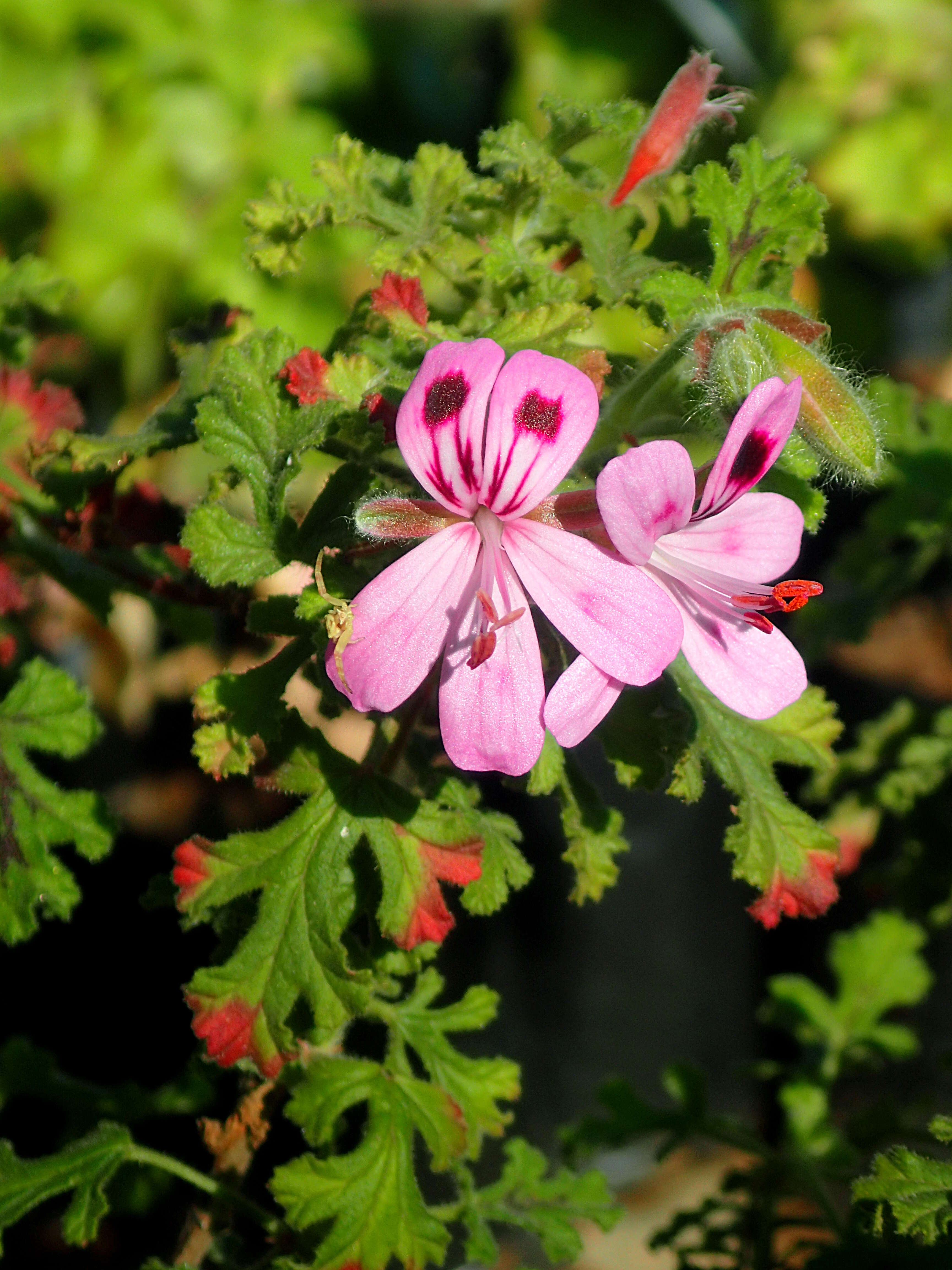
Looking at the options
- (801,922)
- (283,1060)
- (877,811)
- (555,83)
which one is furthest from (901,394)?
(555,83)

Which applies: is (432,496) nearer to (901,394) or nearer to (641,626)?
(641,626)

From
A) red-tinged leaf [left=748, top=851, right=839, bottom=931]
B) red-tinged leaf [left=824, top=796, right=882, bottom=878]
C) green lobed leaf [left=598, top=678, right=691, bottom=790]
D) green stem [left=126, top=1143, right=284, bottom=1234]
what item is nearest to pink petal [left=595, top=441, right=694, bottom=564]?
green lobed leaf [left=598, top=678, right=691, bottom=790]

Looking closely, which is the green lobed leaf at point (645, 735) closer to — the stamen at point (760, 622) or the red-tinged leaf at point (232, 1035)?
the stamen at point (760, 622)

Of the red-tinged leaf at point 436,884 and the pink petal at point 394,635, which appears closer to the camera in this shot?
the pink petal at point 394,635

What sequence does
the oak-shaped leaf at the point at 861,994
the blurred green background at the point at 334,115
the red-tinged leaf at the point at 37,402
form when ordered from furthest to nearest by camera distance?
the blurred green background at the point at 334,115, the oak-shaped leaf at the point at 861,994, the red-tinged leaf at the point at 37,402

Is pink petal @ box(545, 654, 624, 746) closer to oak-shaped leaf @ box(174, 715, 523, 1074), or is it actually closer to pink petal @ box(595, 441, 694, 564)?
pink petal @ box(595, 441, 694, 564)

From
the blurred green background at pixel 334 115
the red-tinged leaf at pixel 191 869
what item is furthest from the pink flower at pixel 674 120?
the blurred green background at pixel 334 115

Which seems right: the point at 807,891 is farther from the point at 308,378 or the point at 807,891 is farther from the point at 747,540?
the point at 308,378
